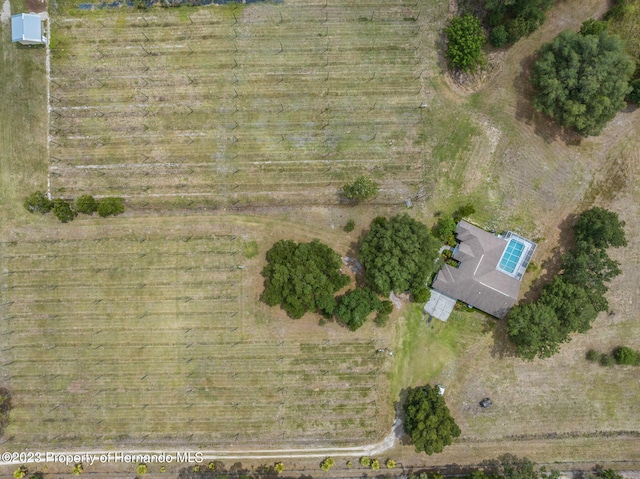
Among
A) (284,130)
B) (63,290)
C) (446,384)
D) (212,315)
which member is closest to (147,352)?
(212,315)

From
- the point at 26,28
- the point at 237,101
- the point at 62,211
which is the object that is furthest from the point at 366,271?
the point at 26,28

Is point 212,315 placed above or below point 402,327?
below

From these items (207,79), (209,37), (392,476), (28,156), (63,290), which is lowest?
(392,476)

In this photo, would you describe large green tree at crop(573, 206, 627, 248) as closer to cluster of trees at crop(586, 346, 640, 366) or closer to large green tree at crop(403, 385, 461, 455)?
cluster of trees at crop(586, 346, 640, 366)

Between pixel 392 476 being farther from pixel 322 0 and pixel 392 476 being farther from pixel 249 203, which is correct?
pixel 322 0

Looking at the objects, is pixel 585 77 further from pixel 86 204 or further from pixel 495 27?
pixel 86 204

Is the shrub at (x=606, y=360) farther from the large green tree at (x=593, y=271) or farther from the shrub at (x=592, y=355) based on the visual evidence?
the large green tree at (x=593, y=271)

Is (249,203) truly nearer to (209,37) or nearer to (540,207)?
(209,37)
